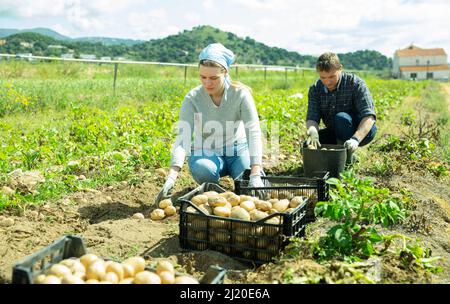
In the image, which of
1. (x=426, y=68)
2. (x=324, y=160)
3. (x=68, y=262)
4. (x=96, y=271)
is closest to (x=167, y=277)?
(x=96, y=271)

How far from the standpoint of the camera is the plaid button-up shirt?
4734mm

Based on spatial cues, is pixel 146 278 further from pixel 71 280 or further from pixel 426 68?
pixel 426 68

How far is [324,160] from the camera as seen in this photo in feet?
14.0

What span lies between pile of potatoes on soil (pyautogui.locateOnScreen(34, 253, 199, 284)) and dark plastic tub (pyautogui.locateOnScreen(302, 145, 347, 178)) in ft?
7.63

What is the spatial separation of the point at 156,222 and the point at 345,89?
244 cm

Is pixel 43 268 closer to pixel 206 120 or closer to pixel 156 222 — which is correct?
pixel 156 222

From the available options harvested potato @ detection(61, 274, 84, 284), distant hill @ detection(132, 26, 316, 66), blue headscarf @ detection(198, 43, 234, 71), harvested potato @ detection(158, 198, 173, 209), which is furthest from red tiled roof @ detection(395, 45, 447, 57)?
harvested potato @ detection(61, 274, 84, 284)

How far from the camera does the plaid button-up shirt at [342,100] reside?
473 centimetres

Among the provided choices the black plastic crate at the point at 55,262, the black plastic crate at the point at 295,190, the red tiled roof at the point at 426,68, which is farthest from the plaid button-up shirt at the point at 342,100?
the red tiled roof at the point at 426,68

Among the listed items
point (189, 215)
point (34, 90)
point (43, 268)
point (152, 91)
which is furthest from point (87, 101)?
point (43, 268)

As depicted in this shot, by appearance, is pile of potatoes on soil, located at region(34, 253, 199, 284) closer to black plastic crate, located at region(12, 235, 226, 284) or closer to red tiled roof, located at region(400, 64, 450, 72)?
black plastic crate, located at region(12, 235, 226, 284)

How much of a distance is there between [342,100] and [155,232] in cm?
254

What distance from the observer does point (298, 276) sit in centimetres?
234

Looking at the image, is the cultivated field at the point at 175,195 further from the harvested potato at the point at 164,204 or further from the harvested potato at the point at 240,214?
the harvested potato at the point at 240,214
